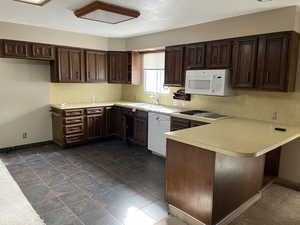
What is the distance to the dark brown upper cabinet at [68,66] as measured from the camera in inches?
187

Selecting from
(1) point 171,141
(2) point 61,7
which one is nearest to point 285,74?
(1) point 171,141

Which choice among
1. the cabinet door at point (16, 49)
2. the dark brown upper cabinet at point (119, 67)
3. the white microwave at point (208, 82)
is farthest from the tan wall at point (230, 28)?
the cabinet door at point (16, 49)

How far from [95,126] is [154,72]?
6.38ft

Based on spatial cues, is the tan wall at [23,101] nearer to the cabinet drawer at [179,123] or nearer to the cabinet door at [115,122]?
the cabinet door at [115,122]

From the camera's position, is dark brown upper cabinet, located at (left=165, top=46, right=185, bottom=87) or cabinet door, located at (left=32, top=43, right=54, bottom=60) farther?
cabinet door, located at (left=32, top=43, right=54, bottom=60)

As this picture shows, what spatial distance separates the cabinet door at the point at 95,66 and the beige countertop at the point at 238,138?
3426 millimetres

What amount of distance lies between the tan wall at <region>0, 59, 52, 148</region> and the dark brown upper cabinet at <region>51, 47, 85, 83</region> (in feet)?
1.10

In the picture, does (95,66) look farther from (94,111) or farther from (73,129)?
(73,129)

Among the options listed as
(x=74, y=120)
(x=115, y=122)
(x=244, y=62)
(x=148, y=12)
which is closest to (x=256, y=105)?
(x=244, y=62)

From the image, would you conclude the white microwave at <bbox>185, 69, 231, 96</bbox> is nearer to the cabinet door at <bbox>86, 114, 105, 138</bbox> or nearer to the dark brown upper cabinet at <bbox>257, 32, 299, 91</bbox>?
the dark brown upper cabinet at <bbox>257, 32, 299, 91</bbox>

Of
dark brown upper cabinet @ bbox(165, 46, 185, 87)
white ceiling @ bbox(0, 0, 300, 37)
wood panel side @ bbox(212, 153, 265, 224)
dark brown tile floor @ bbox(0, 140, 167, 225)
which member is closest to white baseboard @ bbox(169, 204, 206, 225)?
dark brown tile floor @ bbox(0, 140, 167, 225)

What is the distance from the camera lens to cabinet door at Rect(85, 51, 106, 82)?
521 centimetres

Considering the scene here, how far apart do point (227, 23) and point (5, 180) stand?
426cm

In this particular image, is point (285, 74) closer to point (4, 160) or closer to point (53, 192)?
point (53, 192)
